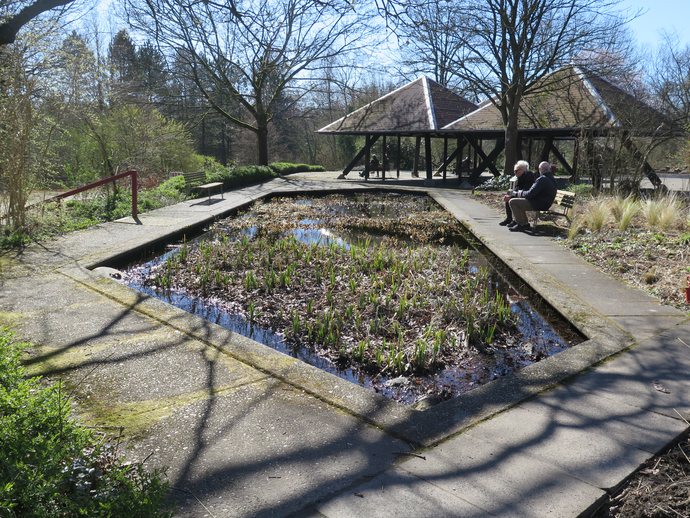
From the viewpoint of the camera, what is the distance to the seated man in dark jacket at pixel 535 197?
10.1 meters

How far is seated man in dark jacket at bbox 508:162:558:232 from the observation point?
10072mm

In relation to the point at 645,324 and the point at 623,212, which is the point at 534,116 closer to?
the point at 623,212

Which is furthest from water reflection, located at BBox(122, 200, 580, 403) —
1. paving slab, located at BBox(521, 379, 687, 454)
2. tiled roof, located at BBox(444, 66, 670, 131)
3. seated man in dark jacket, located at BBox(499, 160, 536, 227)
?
tiled roof, located at BBox(444, 66, 670, 131)

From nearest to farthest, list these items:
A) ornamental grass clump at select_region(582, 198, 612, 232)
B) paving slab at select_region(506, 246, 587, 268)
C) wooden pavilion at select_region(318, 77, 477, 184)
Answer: paving slab at select_region(506, 246, 587, 268)
ornamental grass clump at select_region(582, 198, 612, 232)
wooden pavilion at select_region(318, 77, 477, 184)

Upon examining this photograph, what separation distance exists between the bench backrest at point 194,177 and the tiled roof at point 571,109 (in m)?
10.2

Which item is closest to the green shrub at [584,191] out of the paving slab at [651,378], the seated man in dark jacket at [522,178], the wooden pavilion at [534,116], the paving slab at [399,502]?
the wooden pavilion at [534,116]

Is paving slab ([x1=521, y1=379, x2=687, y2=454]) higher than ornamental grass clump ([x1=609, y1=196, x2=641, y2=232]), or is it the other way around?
ornamental grass clump ([x1=609, y1=196, x2=641, y2=232])

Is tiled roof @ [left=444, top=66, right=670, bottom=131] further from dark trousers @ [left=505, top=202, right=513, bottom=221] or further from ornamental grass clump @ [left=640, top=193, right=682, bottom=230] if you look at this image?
ornamental grass clump @ [left=640, top=193, right=682, bottom=230]

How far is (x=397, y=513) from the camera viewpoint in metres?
2.28

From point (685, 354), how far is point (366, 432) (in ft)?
9.67

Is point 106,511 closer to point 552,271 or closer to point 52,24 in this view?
point 552,271

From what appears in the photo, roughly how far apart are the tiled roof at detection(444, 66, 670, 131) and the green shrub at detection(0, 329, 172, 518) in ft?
63.3

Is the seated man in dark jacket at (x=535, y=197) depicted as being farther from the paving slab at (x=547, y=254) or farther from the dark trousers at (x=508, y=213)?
the paving slab at (x=547, y=254)

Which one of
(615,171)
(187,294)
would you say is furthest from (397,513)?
(615,171)
